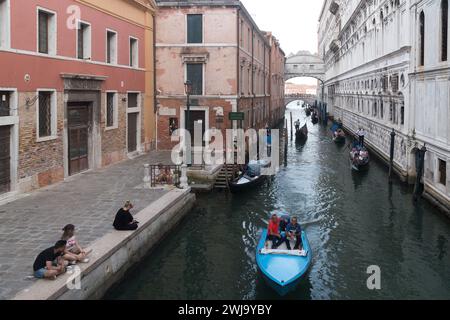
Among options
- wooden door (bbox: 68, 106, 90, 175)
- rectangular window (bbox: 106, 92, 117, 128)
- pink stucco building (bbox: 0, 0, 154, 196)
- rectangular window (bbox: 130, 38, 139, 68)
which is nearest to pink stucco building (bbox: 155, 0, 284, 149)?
pink stucco building (bbox: 0, 0, 154, 196)

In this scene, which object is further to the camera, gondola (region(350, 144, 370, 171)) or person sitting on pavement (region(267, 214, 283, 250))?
gondola (region(350, 144, 370, 171))

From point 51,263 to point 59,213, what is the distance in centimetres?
480

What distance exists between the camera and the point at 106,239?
1091cm

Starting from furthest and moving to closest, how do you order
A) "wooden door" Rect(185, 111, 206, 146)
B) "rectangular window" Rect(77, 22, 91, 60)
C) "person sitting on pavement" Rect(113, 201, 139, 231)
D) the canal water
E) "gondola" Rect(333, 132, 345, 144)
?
"gondola" Rect(333, 132, 345, 144) < "wooden door" Rect(185, 111, 206, 146) < "rectangular window" Rect(77, 22, 91, 60) < "person sitting on pavement" Rect(113, 201, 139, 231) < the canal water

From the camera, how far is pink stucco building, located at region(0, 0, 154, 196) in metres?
14.7

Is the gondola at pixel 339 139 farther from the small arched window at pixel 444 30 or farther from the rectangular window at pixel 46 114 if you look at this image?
the rectangular window at pixel 46 114

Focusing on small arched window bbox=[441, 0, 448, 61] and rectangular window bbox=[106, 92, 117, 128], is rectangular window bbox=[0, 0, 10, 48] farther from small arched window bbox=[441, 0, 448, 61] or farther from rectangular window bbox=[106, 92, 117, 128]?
small arched window bbox=[441, 0, 448, 61]

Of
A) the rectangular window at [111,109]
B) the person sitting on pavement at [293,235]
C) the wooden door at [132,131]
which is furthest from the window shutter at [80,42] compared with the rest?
the person sitting on pavement at [293,235]

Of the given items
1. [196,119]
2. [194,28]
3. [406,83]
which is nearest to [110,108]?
[196,119]

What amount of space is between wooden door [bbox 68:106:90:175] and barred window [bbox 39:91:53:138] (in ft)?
4.68

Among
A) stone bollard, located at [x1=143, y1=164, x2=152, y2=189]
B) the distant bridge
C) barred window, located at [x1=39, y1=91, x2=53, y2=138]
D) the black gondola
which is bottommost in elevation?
stone bollard, located at [x1=143, y1=164, x2=152, y2=189]

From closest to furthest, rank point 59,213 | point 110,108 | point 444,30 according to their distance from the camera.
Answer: point 59,213, point 444,30, point 110,108

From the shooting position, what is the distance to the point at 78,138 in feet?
62.0

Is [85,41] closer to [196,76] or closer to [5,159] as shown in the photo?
[5,159]
